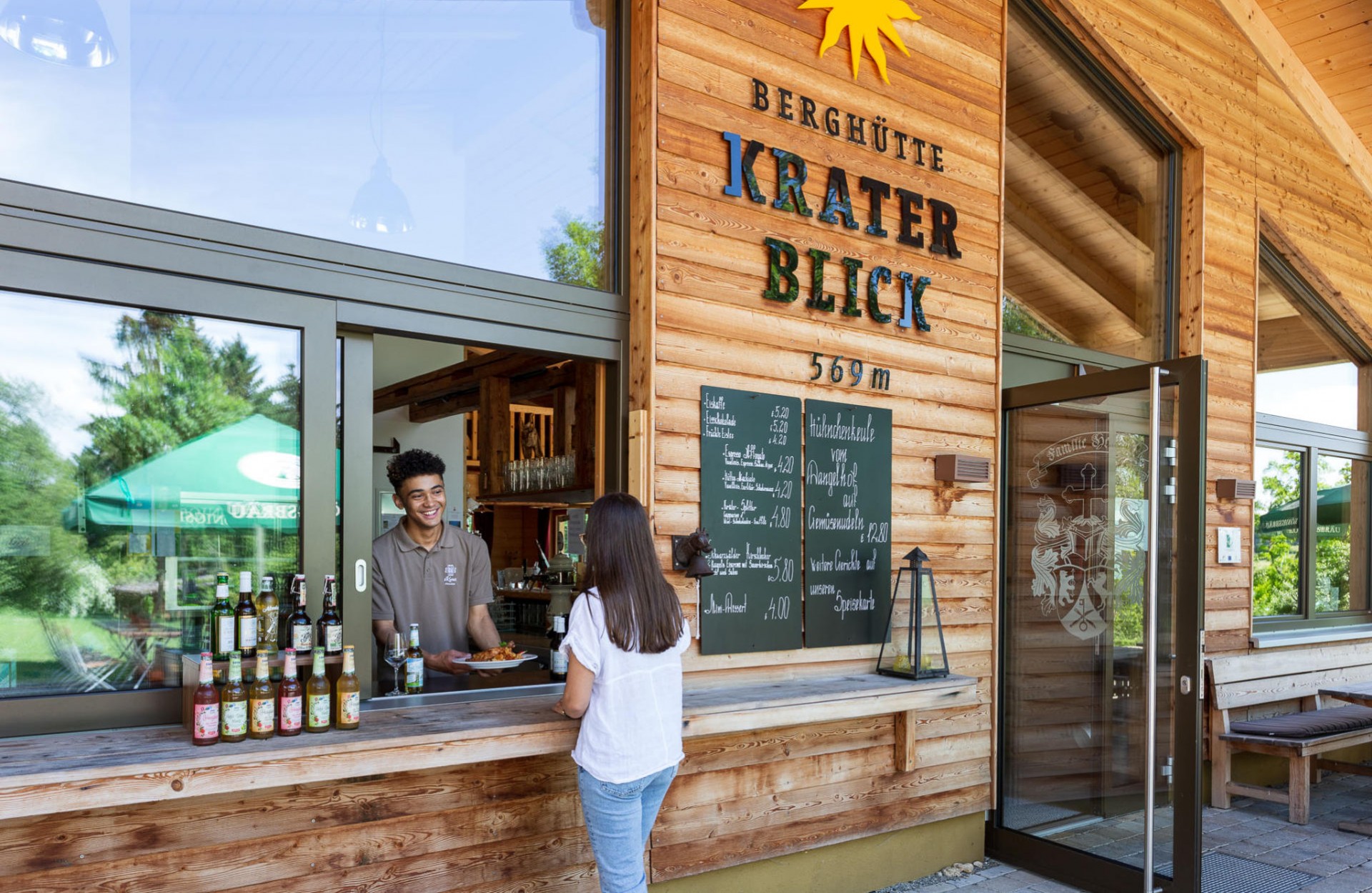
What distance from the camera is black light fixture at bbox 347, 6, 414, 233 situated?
10.6 feet

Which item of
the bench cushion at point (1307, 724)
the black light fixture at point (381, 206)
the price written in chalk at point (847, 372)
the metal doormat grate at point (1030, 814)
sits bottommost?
the metal doormat grate at point (1030, 814)

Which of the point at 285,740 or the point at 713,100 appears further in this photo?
the point at 713,100

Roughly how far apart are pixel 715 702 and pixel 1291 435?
4.98 metres

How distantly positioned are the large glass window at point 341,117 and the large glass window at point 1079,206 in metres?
2.33

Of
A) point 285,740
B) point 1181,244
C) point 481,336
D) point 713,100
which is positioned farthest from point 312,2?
point 1181,244

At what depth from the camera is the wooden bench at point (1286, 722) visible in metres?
5.19

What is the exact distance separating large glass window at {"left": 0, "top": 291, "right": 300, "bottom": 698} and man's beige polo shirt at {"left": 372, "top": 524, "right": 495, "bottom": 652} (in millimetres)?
754

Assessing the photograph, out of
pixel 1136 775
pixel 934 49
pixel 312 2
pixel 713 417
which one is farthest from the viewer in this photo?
pixel 934 49

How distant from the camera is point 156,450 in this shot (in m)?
2.78

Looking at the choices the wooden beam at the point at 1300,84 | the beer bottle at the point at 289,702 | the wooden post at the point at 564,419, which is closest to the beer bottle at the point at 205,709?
the beer bottle at the point at 289,702

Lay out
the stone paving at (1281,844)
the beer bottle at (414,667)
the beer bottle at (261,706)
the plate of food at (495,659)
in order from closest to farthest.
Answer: the beer bottle at (261,706), the beer bottle at (414,667), the plate of food at (495,659), the stone paving at (1281,844)

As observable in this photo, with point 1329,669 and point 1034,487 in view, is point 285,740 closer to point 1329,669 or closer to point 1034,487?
point 1034,487

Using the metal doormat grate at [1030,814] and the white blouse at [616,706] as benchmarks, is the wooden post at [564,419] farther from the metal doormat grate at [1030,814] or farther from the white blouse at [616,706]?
the white blouse at [616,706]

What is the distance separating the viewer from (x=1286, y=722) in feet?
17.7
